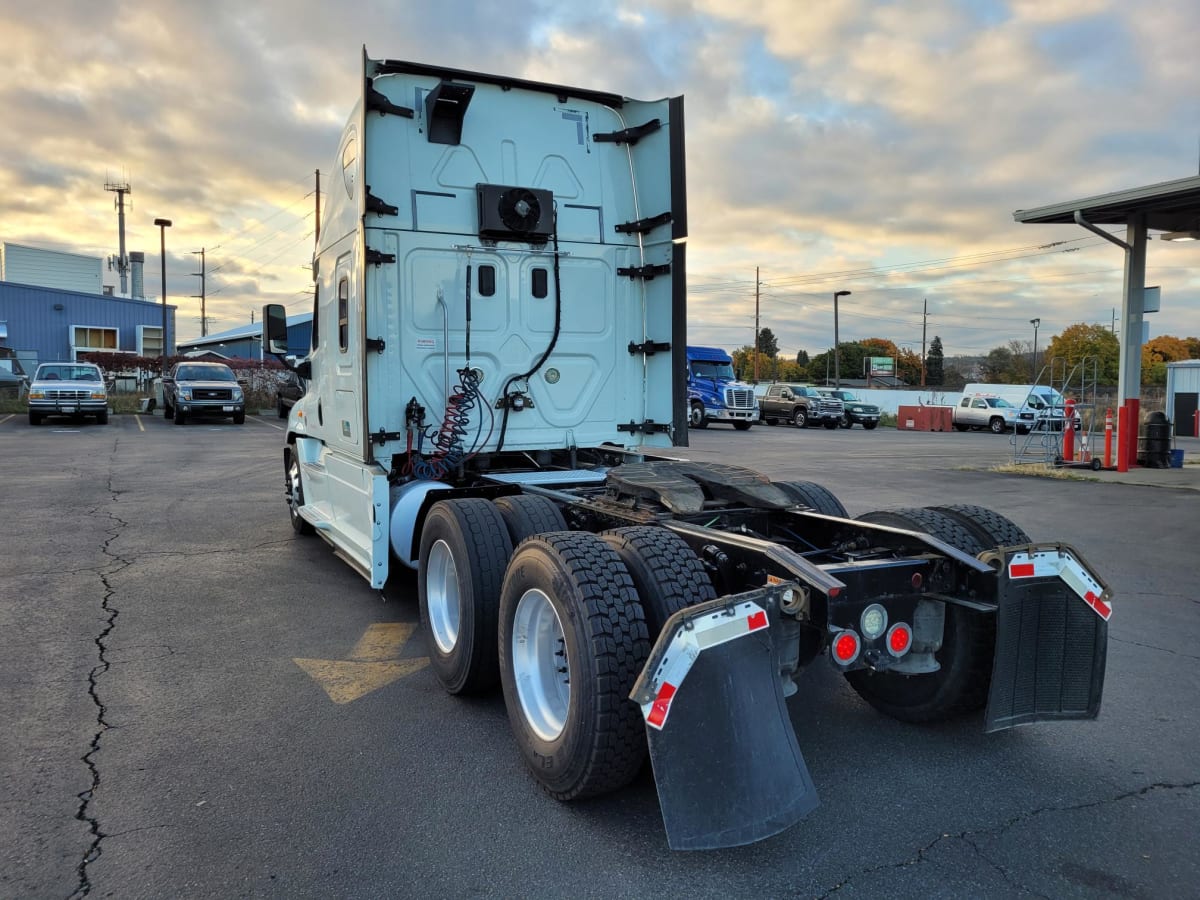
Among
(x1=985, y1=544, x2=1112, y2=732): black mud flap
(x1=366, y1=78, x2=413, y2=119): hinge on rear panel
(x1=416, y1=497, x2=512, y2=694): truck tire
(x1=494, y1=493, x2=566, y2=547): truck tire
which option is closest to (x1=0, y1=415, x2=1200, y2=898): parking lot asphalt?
(x1=416, y1=497, x2=512, y2=694): truck tire

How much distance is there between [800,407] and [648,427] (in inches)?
1231

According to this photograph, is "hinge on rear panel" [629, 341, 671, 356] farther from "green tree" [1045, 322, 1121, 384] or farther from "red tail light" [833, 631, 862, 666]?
"green tree" [1045, 322, 1121, 384]

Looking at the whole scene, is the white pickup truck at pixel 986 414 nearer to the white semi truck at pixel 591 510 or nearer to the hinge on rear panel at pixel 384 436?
the white semi truck at pixel 591 510

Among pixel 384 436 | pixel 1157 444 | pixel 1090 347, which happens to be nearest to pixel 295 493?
pixel 384 436

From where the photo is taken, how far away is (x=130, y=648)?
5.05 metres

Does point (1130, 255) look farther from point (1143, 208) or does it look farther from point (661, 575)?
point (661, 575)

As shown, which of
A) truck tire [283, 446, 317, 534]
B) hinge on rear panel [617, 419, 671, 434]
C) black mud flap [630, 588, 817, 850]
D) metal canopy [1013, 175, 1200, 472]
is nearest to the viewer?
black mud flap [630, 588, 817, 850]

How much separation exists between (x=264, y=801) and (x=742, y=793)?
181 cm

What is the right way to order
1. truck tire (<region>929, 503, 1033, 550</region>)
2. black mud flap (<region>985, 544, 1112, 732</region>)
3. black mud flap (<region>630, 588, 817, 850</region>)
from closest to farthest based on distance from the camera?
black mud flap (<region>630, 588, 817, 850</region>), black mud flap (<region>985, 544, 1112, 732</region>), truck tire (<region>929, 503, 1033, 550</region>)

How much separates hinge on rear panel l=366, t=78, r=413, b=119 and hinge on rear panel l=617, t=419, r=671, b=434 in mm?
2734

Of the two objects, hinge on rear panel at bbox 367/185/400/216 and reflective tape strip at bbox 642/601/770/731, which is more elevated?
hinge on rear panel at bbox 367/185/400/216

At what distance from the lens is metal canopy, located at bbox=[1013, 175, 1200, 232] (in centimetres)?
1349

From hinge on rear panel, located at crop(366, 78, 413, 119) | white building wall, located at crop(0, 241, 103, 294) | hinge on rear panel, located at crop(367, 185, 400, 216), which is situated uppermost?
white building wall, located at crop(0, 241, 103, 294)

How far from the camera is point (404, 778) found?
3.45m
